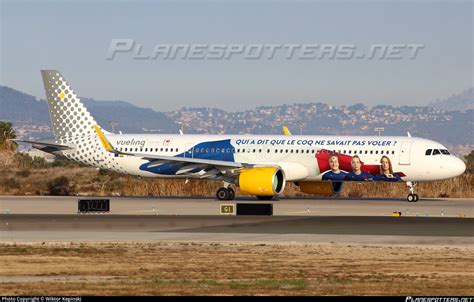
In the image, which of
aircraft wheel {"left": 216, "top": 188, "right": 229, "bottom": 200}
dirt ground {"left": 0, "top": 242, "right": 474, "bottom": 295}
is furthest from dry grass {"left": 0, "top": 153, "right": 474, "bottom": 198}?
dirt ground {"left": 0, "top": 242, "right": 474, "bottom": 295}

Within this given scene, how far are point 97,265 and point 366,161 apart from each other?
33.6m

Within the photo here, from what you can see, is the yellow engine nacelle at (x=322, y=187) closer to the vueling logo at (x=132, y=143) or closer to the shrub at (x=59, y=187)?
the vueling logo at (x=132, y=143)

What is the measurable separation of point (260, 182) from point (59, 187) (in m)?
18.5

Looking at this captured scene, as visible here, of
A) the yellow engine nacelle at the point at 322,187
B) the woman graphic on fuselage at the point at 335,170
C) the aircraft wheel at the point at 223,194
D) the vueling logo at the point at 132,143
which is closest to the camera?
the woman graphic on fuselage at the point at 335,170

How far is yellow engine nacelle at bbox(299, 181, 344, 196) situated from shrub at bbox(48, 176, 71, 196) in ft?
53.5

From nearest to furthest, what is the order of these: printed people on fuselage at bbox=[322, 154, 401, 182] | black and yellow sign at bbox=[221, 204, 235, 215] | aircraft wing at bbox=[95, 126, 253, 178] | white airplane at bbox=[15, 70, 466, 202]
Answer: black and yellow sign at bbox=[221, 204, 235, 215] → white airplane at bbox=[15, 70, 466, 202] → printed people on fuselage at bbox=[322, 154, 401, 182] → aircraft wing at bbox=[95, 126, 253, 178]

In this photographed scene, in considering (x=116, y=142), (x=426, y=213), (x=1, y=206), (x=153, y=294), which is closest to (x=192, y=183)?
(x=116, y=142)

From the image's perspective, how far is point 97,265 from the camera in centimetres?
2664

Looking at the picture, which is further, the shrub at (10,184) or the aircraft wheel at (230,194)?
the shrub at (10,184)

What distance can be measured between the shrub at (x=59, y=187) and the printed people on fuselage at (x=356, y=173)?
19855 millimetres

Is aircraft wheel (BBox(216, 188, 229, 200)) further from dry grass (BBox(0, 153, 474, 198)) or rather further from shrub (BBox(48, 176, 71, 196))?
shrub (BBox(48, 176, 71, 196))

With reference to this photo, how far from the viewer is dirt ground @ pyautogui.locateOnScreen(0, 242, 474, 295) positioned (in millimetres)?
22422

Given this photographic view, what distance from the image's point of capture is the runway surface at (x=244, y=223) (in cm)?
3441

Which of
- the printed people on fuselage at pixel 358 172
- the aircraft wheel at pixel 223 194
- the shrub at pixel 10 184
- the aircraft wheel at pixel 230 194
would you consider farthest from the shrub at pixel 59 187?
the printed people on fuselage at pixel 358 172
